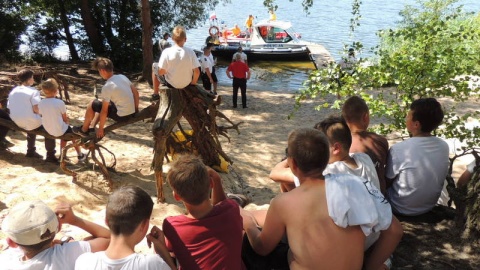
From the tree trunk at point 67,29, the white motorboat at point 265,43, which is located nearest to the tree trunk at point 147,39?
the tree trunk at point 67,29

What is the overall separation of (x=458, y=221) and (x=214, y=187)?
1.87m

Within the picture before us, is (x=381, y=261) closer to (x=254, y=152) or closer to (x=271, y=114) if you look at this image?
(x=254, y=152)

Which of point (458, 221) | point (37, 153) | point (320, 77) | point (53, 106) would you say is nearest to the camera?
point (458, 221)

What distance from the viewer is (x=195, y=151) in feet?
20.9

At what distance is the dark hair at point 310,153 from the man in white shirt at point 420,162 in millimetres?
1320

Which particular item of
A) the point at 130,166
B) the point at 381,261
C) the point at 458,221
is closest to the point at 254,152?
the point at 130,166

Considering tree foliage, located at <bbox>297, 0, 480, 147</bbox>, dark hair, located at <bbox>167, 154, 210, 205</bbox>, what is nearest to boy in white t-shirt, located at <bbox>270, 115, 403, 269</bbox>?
dark hair, located at <bbox>167, 154, 210, 205</bbox>

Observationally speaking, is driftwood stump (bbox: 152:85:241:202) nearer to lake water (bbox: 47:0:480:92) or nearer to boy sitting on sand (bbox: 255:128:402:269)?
boy sitting on sand (bbox: 255:128:402:269)

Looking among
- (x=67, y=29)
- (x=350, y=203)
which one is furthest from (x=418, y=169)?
(x=67, y=29)

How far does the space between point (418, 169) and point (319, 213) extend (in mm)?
1479

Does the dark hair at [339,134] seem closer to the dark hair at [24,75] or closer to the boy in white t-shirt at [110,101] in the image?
the boy in white t-shirt at [110,101]

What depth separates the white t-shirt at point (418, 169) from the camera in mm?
3201

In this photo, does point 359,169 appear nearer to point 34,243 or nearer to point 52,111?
point 34,243

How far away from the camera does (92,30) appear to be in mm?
14547
